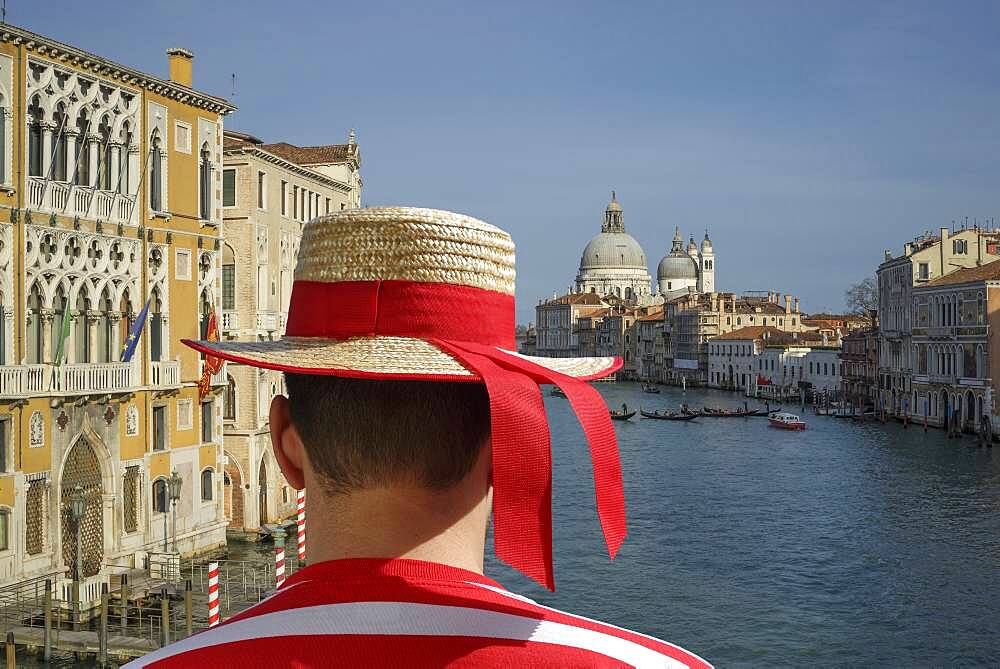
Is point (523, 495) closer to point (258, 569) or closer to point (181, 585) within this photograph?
point (181, 585)

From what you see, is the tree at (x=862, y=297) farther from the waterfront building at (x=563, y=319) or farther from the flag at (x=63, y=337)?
the flag at (x=63, y=337)

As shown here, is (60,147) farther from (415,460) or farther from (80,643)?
(415,460)

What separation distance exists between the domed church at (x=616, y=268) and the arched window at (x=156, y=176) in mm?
85015

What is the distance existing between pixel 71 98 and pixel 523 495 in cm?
1042

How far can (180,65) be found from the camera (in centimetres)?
1238

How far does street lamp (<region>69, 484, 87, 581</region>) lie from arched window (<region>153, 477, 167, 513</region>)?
1435 millimetres

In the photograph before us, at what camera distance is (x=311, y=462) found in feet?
3.45

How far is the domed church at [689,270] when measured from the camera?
95.8 m

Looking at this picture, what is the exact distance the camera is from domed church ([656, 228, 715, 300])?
95812 millimetres

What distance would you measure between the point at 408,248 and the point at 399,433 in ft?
0.64

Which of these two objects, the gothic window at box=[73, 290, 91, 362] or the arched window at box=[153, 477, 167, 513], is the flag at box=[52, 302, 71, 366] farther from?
the arched window at box=[153, 477, 167, 513]

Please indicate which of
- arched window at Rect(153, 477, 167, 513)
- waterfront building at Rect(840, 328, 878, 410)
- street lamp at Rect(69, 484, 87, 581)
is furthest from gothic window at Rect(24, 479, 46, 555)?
waterfront building at Rect(840, 328, 878, 410)

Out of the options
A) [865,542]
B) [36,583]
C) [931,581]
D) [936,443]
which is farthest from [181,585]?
[936,443]

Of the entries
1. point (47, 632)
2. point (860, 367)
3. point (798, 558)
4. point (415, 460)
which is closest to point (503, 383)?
point (415, 460)
